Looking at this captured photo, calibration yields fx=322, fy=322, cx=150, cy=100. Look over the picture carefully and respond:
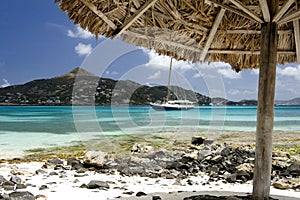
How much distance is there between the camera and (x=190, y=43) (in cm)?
349

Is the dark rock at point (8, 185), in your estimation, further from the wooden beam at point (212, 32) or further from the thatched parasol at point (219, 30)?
the wooden beam at point (212, 32)

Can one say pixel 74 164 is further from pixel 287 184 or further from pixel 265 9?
pixel 265 9

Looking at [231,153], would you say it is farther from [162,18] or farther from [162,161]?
[162,18]

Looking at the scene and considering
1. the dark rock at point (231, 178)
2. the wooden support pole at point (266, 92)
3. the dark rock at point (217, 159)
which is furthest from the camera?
the dark rock at point (217, 159)

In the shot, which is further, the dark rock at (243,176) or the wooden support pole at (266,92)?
the dark rock at (243,176)

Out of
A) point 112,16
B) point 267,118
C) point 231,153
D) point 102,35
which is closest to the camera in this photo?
point 267,118

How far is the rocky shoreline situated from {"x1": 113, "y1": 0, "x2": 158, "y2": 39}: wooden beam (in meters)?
1.70

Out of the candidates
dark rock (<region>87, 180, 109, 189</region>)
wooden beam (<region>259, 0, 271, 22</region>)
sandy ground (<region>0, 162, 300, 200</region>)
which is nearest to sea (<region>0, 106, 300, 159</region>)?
sandy ground (<region>0, 162, 300, 200</region>)

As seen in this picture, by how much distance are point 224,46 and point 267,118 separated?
4.25 feet

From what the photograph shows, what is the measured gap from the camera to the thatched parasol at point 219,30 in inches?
96.4

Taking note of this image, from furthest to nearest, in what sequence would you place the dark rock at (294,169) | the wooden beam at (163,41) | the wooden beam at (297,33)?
the dark rock at (294,169) → the wooden beam at (163,41) → the wooden beam at (297,33)

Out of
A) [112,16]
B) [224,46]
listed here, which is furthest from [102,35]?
[224,46]

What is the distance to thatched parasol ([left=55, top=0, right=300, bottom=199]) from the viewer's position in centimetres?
245

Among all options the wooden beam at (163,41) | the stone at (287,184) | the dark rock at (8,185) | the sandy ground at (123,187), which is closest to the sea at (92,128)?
the sandy ground at (123,187)
